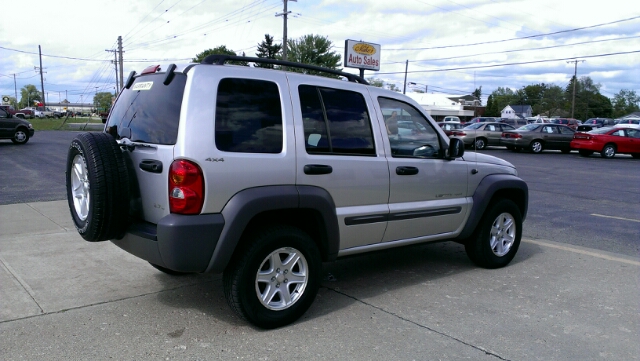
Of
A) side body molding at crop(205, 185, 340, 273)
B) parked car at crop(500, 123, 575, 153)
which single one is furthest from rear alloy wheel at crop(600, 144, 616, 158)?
side body molding at crop(205, 185, 340, 273)

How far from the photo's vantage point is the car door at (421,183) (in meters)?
4.87

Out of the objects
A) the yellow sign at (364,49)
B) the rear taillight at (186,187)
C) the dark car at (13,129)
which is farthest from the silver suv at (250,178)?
the yellow sign at (364,49)

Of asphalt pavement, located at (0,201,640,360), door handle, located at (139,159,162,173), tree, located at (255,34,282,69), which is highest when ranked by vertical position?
tree, located at (255,34,282,69)

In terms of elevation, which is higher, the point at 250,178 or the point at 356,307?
the point at 250,178

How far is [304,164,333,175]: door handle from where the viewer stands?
13.7ft

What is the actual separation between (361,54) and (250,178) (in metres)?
29.5

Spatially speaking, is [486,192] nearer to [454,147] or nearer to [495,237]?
[495,237]

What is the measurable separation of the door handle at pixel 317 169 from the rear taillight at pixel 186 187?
0.87 meters

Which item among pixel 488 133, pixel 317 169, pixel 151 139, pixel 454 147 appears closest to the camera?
pixel 151 139

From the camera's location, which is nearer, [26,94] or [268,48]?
[268,48]

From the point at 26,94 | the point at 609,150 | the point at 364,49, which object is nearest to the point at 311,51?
the point at 364,49

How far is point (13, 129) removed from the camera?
21.4m

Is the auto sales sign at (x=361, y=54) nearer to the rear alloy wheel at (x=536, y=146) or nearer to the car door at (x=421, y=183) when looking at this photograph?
the rear alloy wheel at (x=536, y=146)

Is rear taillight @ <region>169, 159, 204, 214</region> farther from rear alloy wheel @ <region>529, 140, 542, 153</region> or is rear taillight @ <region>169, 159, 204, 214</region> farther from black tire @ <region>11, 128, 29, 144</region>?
rear alloy wheel @ <region>529, 140, 542, 153</region>
